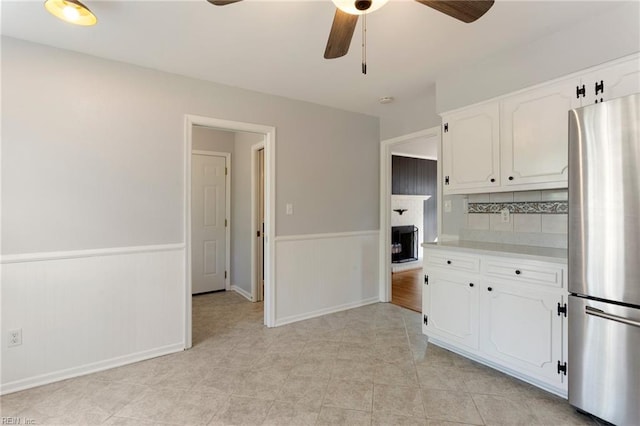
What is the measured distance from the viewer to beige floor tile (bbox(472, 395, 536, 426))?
1779mm

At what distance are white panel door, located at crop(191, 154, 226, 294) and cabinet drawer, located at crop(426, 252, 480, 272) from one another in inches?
122

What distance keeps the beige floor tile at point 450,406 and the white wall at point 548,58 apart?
2236 millimetres

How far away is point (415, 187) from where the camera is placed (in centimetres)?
657

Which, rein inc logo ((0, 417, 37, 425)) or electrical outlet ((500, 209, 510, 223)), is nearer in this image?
rein inc logo ((0, 417, 37, 425))

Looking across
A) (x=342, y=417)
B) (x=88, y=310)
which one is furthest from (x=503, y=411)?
(x=88, y=310)

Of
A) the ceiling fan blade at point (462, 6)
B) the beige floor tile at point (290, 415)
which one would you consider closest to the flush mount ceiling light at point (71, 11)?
the ceiling fan blade at point (462, 6)

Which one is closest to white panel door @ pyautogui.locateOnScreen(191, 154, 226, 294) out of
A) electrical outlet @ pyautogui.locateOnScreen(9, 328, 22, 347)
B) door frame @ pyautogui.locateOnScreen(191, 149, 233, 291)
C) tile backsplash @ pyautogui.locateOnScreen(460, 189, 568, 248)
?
door frame @ pyautogui.locateOnScreen(191, 149, 233, 291)

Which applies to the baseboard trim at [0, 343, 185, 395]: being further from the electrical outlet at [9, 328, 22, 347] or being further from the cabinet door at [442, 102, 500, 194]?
the cabinet door at [442, 102, 500, 194]

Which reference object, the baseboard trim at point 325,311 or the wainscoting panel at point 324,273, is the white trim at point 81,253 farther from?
the baseboard trim at point 325,311

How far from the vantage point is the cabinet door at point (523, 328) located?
6.34ft

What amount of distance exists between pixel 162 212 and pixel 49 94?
1129 millimetres

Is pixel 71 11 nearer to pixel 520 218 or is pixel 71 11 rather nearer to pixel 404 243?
pixel 520 218

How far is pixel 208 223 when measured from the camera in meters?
4.53

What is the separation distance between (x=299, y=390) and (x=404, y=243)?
4.87 meters
